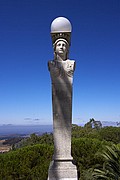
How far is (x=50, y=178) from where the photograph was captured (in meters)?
3.50

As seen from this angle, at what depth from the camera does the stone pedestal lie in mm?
3750

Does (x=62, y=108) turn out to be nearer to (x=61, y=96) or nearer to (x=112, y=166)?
(x=61, y=96)

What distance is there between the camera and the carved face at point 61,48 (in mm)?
3901

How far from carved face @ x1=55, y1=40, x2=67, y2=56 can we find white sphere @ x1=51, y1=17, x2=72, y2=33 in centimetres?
21

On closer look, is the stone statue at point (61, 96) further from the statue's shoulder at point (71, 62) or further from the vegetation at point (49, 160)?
the vegetation at point (49, 160)

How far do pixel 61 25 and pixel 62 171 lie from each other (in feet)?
8.15

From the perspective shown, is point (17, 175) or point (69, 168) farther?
point (17, 175)

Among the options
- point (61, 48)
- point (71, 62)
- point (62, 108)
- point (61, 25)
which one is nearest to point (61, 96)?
point (62, 108)

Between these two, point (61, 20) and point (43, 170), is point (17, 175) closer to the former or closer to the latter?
point (43, 170)

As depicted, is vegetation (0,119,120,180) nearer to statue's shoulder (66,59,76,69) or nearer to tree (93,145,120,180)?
tree (93,145,120,180)

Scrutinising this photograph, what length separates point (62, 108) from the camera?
3816 millimetres

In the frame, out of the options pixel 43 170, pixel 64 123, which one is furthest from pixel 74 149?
pixel 64 123

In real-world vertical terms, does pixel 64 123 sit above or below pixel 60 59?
below

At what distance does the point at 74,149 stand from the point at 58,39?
12905 mm
